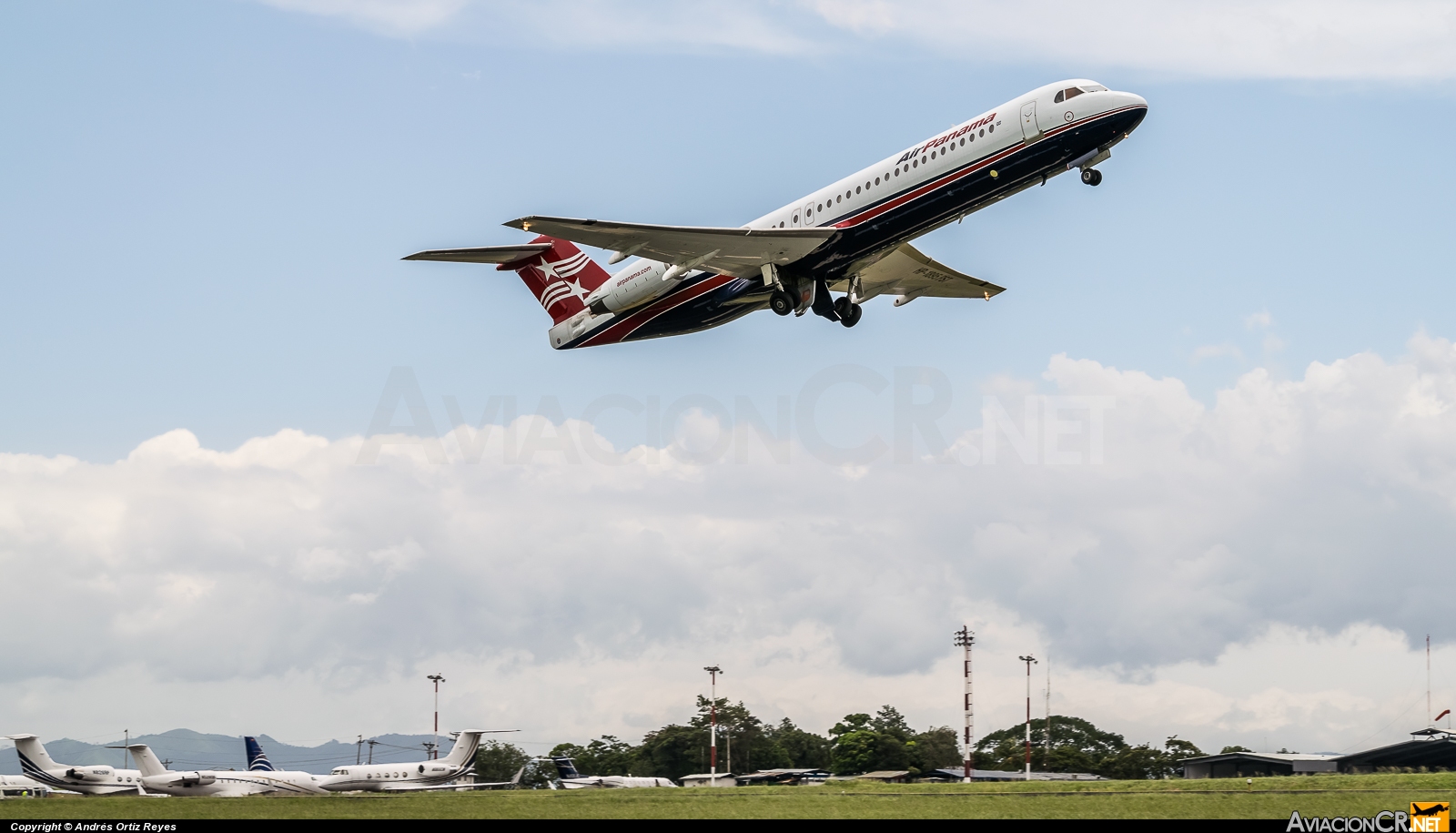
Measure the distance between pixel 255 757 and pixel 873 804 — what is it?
1577 inches

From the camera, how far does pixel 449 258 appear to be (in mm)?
40594

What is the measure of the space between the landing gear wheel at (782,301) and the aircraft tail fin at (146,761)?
33.2m

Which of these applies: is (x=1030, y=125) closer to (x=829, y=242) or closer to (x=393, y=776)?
(x=829, y=242)

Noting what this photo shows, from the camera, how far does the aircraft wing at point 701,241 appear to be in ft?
114

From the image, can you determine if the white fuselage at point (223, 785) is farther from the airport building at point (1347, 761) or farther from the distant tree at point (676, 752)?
the airport building at point (1347, 761)

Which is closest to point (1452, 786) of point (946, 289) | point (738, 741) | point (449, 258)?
point (946, 289)

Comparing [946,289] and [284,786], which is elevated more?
[946,289]

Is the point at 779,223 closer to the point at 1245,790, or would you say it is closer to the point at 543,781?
the point at 1245,790

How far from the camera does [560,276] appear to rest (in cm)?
4491

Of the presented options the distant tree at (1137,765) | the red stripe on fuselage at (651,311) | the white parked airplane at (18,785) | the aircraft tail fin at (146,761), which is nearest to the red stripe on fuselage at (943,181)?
the red stripe on fuselage at (651,311)

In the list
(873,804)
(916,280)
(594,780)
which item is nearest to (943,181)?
(916,280)
